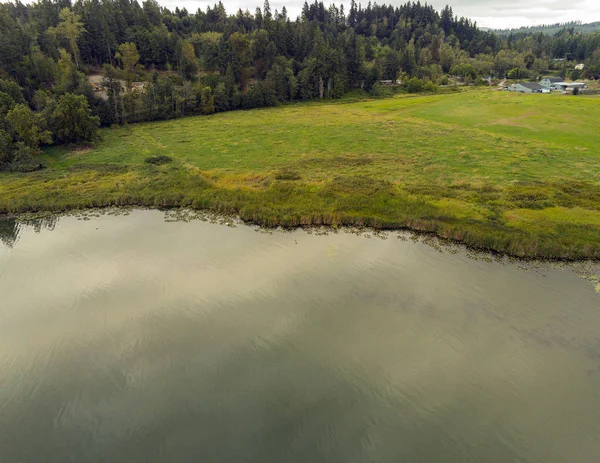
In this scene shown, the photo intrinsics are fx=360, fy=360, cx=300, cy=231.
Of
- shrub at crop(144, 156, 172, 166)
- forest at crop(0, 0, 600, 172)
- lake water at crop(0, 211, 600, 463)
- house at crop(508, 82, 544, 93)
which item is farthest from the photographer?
house at crop(508, 82, 544, 93)

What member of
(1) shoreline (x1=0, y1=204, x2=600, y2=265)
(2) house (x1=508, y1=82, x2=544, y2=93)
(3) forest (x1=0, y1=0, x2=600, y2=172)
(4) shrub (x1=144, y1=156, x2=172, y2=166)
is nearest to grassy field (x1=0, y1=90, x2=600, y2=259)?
(1) shoreline (x1=0, y1=204, x2=600, y2=265)

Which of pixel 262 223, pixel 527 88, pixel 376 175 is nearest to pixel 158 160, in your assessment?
pixel 262 223

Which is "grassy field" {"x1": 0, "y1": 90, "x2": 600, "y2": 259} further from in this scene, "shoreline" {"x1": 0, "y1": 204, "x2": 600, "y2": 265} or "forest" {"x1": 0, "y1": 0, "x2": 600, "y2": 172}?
"forest" {"x1": 0, "y1": 0, "x2": 600, "y2": 172}

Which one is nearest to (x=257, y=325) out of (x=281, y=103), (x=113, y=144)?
(x=113, y=144)

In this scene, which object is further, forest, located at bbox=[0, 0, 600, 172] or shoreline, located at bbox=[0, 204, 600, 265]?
forest, located at bbox=[0, 0, 600, 172]

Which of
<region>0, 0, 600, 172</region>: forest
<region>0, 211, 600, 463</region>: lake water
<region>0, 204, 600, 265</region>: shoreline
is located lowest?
<region>0, 211, 600, 463</region>: lake water

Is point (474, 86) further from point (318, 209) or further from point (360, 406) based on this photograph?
point (360, 406)
